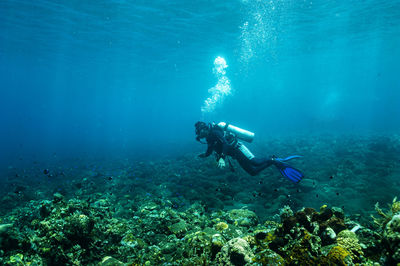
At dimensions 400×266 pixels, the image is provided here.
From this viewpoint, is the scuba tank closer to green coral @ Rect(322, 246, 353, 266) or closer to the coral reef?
the coral reef

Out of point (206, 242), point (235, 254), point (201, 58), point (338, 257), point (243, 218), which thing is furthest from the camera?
point (201, 58)

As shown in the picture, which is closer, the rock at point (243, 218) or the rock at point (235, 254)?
the rock at point (235, 254)

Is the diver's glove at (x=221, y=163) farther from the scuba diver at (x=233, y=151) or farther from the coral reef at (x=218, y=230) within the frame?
the coral reef at (x=218, y=230)

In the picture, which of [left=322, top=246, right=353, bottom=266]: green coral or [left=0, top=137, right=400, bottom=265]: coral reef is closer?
[left=322, top=246, right=353, bottom=266]: green coral

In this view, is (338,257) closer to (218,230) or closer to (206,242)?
(206,242)

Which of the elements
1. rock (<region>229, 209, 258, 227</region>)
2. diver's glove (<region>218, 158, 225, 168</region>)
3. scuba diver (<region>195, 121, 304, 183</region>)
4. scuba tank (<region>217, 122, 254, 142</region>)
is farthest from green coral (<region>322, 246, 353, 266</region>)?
scuba tank (<region>217, 122, 254, 142</region>)

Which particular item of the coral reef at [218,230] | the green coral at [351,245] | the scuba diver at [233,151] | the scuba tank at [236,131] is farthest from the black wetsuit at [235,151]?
the green coral at [351,245]

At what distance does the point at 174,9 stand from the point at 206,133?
14.8 meters

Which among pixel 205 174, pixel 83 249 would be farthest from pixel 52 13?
pixel 83 249

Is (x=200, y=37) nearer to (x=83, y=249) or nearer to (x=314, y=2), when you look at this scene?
(x=314, y=2)

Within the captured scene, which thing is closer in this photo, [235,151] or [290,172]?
[290,172]

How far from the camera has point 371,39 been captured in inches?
1332

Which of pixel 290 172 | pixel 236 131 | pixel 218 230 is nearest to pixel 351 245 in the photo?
pixel 218 230

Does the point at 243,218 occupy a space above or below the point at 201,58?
below
